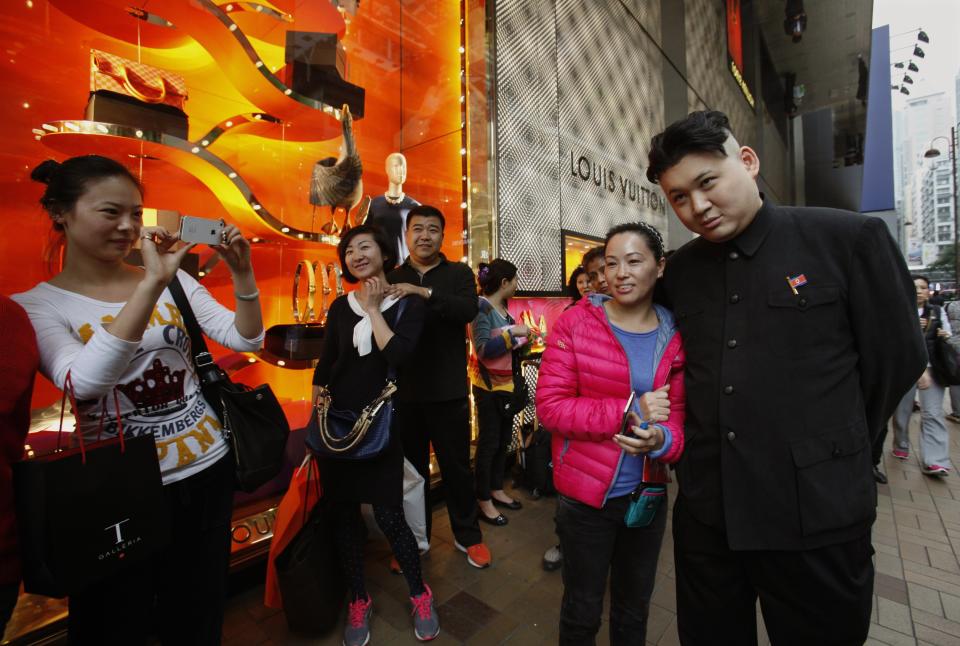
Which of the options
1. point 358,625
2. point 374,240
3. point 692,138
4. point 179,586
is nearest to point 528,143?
point 374,240

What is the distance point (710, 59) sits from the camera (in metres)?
8.91

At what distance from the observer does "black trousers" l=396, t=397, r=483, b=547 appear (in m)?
2.44

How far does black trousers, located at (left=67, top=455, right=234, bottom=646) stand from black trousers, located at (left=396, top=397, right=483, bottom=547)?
1124 millimetres

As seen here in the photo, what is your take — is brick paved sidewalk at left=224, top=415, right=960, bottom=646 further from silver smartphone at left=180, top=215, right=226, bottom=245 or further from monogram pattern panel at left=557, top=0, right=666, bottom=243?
monogram pattern panel at left=557, top=0, right=666, bottom=243

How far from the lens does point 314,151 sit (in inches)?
131

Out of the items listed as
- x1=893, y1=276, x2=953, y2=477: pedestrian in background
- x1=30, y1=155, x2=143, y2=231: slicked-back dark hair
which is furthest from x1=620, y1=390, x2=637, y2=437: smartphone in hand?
x1=893, y1=276, x2=953, y2=477: pedestrian in background

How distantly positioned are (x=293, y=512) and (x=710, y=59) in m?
11.2

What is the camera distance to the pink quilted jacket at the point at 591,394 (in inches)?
52.9

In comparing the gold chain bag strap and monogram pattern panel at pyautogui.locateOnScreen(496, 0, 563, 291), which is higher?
monogram pattern panel at pyautogui.locateOnScreen(496, 0, 563, 291)

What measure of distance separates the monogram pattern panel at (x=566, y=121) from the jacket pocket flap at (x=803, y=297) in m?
2.98

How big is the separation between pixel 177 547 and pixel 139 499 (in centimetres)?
36

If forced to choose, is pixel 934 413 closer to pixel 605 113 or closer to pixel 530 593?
pixel 530 593

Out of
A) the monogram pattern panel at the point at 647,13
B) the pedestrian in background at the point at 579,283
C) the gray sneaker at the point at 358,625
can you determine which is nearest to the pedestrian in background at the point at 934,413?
the pedestrian in background at the point at 579,283

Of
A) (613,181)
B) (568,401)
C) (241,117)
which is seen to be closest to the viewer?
(568,401)
